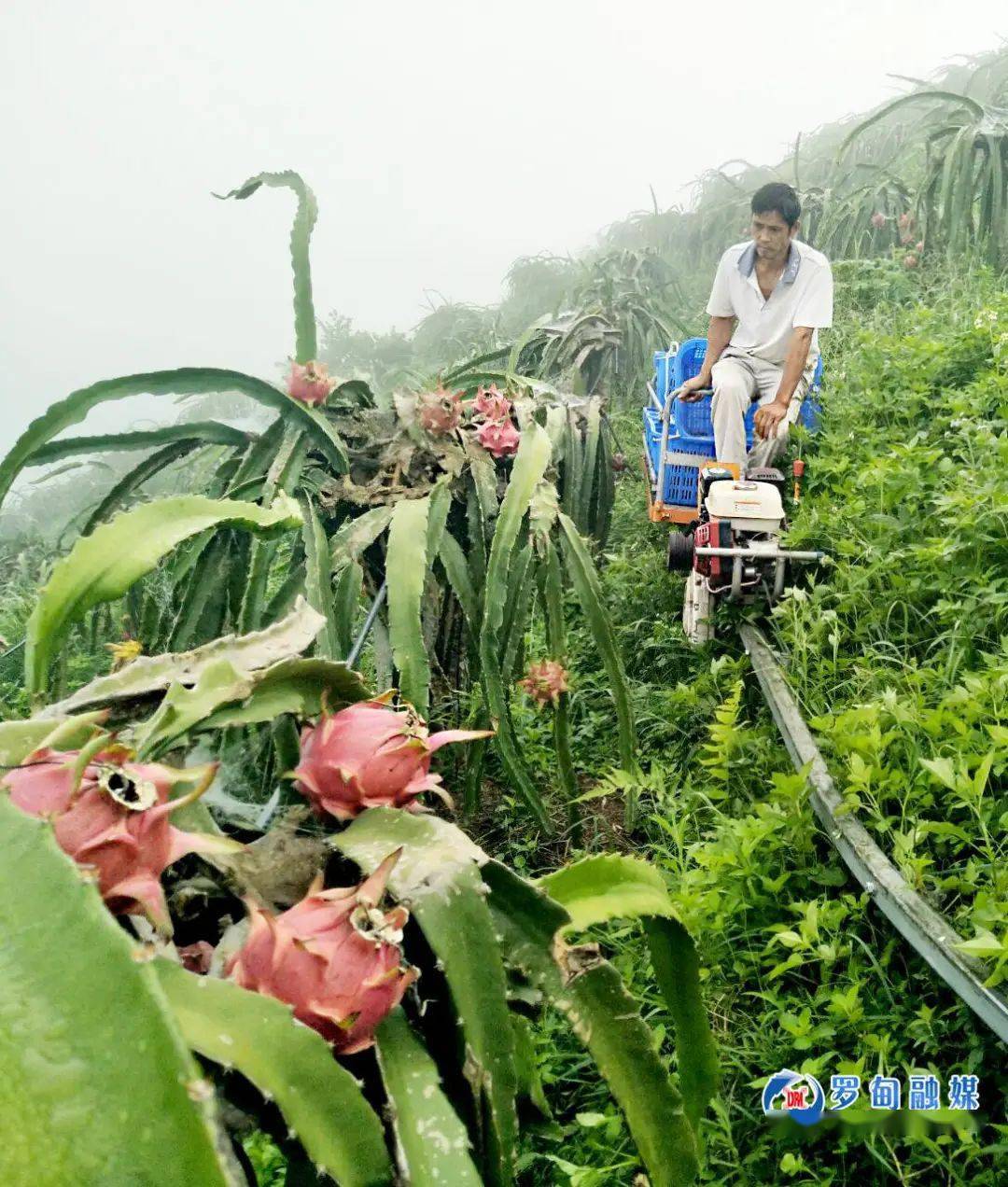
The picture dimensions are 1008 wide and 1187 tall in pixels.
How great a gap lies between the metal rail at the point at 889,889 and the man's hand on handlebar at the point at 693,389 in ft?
4.91

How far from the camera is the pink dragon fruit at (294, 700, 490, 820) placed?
0.60 metres

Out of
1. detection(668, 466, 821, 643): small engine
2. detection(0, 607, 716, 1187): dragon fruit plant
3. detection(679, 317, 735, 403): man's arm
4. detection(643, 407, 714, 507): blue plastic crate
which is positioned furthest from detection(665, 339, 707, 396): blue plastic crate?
detection(0, 607, 716, 1187): dragon fruit plant

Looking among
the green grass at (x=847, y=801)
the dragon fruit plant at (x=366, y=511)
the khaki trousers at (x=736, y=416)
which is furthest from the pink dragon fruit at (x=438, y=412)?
the khaki trousers at (x=736, y=416)

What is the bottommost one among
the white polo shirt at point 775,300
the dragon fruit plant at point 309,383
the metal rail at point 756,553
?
the metal rail at point 756,553

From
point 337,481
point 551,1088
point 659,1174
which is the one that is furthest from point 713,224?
point 659,1174

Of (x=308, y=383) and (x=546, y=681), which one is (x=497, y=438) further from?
(x=546, y=681)

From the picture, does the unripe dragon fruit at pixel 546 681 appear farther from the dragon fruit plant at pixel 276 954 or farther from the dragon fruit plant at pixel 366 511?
the dragon fruit plant at pixel 276 954

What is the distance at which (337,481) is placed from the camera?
159 cm

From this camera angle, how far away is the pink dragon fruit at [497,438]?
5.36ft

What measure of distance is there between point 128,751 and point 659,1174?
19.8 inches

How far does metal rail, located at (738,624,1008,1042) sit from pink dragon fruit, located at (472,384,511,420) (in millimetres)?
836

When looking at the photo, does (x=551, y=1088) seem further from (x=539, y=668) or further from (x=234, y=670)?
(x=234, y=670)
